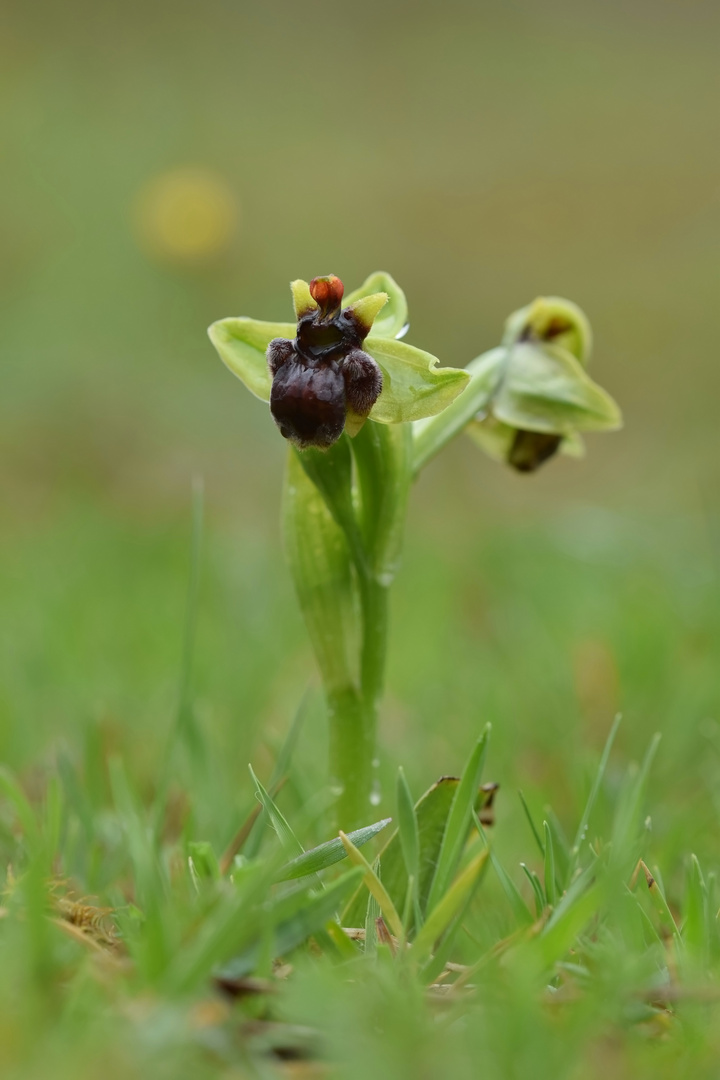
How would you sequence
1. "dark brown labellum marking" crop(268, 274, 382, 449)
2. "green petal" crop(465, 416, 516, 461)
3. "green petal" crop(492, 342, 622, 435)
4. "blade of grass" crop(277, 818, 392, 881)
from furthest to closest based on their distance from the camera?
1. "green petal" crop(465, 416, 516, 461)
2. "green petal" crop(492, 342, 622, 435)
3. "dark brown labellum marking" crop(268, 274, 382, 449)
4. "blade of grass" crop(277, 818, 392, 881)

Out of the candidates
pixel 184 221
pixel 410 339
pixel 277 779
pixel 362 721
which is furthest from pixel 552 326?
pixel 184 221

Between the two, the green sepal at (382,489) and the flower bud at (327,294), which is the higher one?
the flower bud at (327,294)

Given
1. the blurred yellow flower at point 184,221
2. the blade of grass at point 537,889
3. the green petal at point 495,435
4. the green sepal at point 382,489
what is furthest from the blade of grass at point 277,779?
the blurred yellow flower at point 184,221

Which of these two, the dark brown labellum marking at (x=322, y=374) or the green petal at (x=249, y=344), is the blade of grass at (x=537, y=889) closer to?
the dark brown labellum marking at (x=322, y=374)

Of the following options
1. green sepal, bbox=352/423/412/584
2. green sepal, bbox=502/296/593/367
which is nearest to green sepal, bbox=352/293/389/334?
green sepal, bbox=352/423/412/584

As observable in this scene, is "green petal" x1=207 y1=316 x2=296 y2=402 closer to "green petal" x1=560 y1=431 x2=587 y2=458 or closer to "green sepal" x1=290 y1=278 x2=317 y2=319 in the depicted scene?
"green sepal" x1=290 y1=278 x2=317 y2=319

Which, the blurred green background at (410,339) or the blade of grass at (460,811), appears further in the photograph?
the blurred green background at (410,339)

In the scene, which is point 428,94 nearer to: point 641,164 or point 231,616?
point 641,164

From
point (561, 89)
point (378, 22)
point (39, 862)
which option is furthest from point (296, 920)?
point (378, 22)
